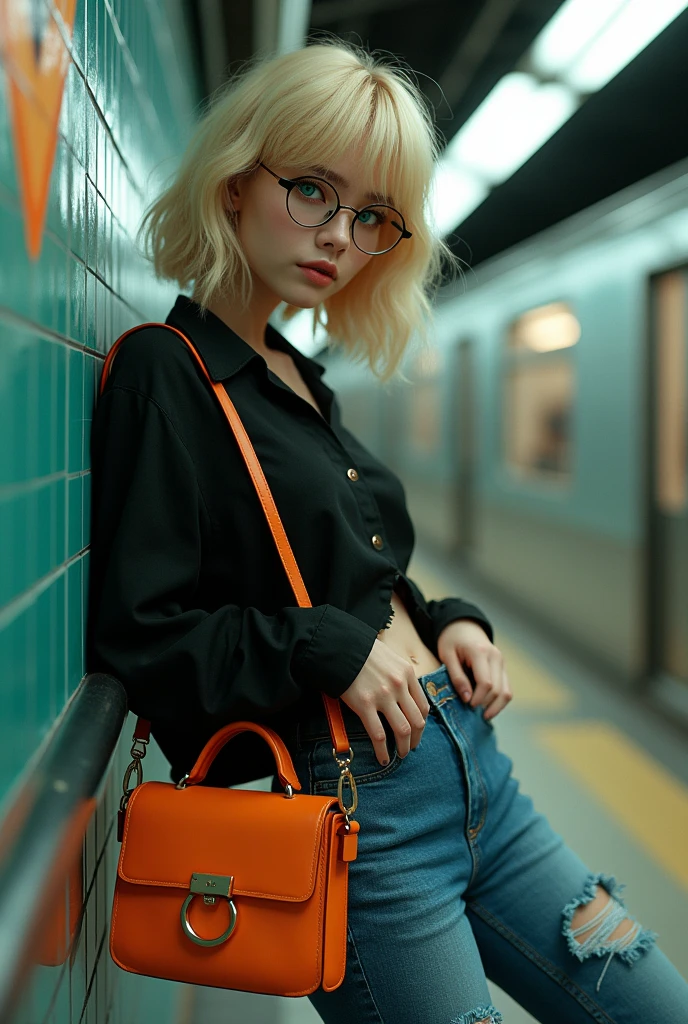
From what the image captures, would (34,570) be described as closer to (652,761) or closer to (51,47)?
(51,47)

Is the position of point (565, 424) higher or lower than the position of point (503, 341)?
lower

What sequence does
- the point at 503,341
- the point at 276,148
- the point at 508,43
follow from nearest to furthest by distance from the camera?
the point at 276,148, the point at 508,43, the point at 503,341

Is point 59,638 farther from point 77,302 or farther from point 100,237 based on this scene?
point 100,237

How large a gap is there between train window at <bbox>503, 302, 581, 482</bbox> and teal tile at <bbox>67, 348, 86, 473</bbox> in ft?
16.4

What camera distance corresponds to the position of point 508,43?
350cm

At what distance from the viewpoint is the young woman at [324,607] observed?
0.97 metres

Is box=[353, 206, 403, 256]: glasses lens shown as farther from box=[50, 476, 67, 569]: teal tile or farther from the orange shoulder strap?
box=[50, 476, 67, 569]: teal tile

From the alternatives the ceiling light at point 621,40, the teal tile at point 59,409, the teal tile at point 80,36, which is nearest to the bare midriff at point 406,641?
the teal tile at point 59,409

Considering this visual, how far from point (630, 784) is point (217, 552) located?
3.05 metres

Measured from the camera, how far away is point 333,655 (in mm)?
967

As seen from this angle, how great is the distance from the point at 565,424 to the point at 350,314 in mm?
4761

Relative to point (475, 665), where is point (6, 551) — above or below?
above

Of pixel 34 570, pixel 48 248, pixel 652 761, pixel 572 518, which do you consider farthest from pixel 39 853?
pixel 572 518

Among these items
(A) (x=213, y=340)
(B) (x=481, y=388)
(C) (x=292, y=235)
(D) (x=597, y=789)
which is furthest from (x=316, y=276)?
(B) (x=481, y=388)
